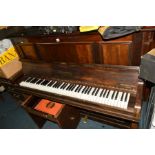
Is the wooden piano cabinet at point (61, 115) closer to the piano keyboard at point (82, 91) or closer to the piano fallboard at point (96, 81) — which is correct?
the piano fallboard at point (96, 81)

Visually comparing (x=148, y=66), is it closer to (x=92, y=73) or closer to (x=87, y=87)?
(x=92, y=73)

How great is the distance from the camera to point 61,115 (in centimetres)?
261

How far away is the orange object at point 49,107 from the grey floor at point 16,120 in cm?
69

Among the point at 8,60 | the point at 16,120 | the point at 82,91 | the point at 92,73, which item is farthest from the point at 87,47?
the point at 16,120

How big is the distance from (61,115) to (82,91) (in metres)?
0.63

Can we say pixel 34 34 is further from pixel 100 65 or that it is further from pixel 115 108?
pixel 115 108

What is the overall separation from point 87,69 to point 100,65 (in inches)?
9.7

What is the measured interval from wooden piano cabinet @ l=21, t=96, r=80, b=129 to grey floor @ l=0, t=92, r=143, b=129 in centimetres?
26

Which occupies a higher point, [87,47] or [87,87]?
[87,47]

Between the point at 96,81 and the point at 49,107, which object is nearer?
the point at 96,81

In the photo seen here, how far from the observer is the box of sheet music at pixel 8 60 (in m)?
2.92

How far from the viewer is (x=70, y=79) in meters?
2.61

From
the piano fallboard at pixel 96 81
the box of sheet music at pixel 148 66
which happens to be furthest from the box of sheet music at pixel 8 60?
the box of sheet music at pixel 148 66
